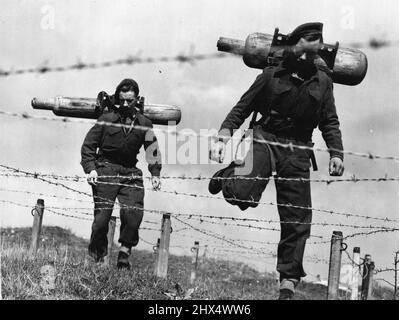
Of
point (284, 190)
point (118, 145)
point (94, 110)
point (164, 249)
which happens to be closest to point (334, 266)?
point (284, 190)

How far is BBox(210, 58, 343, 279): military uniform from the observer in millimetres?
5188

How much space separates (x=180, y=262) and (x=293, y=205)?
611 inches

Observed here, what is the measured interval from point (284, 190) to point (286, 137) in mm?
503

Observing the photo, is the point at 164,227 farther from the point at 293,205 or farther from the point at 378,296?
the point at 378,296

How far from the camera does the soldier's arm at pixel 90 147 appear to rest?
23.0ft

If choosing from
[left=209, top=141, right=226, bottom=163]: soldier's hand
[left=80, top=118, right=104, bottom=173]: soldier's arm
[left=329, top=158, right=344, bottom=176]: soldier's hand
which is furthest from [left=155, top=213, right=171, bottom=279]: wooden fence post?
[left=329, top=158, right=344, bottom=176]: soldier's hand

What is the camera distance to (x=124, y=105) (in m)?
7.25

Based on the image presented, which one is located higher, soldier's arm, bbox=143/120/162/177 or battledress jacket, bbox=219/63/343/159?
battledress jacket, bbox=219/63/343/159

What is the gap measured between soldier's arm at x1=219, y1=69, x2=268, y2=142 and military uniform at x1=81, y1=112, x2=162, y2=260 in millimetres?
1861

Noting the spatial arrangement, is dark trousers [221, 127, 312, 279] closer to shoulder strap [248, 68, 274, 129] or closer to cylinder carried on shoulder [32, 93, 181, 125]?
shoulder strap [248, 68, 274, 129]

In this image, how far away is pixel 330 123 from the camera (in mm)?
5496

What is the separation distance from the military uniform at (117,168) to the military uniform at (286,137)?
185 centimetres

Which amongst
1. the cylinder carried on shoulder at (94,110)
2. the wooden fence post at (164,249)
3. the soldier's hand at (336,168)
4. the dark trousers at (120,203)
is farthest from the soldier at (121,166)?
the soldier's hand at (336,168)

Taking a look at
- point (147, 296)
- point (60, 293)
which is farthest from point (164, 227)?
point (60, 293)
